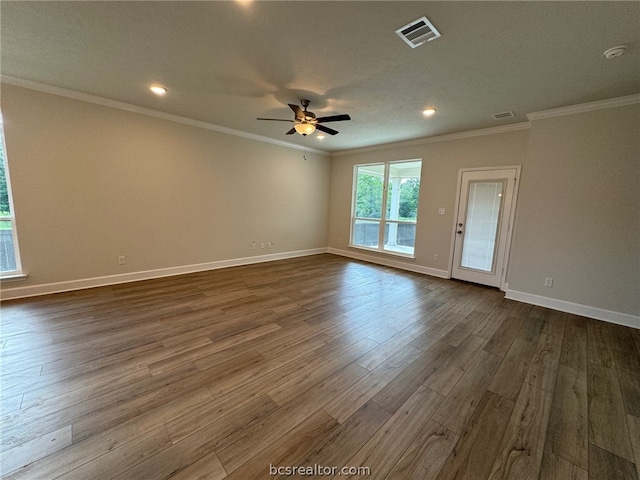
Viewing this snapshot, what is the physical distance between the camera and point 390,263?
5938 millimetres

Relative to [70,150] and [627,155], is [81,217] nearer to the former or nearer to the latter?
[70,150]

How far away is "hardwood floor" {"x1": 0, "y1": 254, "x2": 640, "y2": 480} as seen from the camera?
1.36 metres

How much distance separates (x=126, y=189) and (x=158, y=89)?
1.67 metres

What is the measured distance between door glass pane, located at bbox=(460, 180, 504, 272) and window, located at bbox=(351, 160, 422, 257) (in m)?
1.05

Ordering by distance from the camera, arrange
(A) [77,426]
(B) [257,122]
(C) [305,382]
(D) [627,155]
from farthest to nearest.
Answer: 1. (B) [257,122]
2. (D) [627,155]
3. (C) [305,382]
4. (A) [77,426]

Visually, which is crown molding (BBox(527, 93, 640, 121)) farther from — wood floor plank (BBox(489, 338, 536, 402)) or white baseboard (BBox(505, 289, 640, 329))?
wood floor plank (BBox(489, 338, 536, 402))

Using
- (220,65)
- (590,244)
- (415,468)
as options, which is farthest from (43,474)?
(590,244)

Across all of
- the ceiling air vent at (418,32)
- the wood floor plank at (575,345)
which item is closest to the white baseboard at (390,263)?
the wood floor plank at (575,345)

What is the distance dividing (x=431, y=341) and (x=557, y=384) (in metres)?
0.96

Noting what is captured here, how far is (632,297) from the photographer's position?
3.10 m

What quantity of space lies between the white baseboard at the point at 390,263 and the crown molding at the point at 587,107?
2886 millimetres

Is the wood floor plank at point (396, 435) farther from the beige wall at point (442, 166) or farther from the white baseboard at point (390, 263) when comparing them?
the beige wall at point (442, 166)

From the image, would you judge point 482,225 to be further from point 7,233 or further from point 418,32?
point 7,233

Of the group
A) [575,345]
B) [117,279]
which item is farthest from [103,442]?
[575,345]
